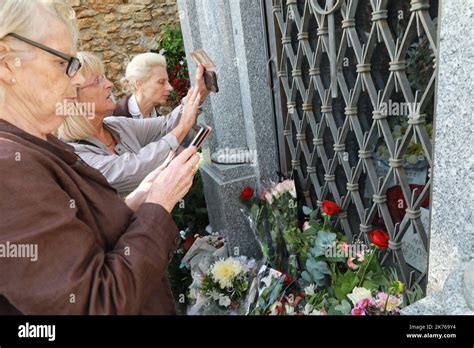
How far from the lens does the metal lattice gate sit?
5.06ft

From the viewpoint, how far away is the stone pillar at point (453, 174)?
107 centimetres

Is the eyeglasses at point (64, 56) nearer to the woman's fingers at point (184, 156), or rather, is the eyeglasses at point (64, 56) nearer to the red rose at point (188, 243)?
the woman's fingers at point (184, 156)

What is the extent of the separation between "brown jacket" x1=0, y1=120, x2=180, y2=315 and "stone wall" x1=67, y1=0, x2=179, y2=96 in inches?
237

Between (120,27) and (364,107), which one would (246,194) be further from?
(120,27)

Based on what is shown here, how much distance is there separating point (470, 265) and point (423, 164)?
0.63m

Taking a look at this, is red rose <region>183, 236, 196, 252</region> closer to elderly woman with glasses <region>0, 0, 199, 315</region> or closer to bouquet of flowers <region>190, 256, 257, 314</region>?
bouquet of flowers <region>190, 256, 257, 314</region>

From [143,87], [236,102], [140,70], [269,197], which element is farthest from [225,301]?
Answer: [140,70]

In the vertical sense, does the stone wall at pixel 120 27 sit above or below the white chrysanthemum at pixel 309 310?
above

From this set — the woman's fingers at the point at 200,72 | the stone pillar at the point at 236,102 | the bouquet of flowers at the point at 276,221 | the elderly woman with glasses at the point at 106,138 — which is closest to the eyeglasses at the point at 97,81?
the elderly woman with glasses at the point at 106,138

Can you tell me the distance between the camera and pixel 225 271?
7.36 feet

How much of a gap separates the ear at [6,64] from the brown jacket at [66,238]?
10 cm
